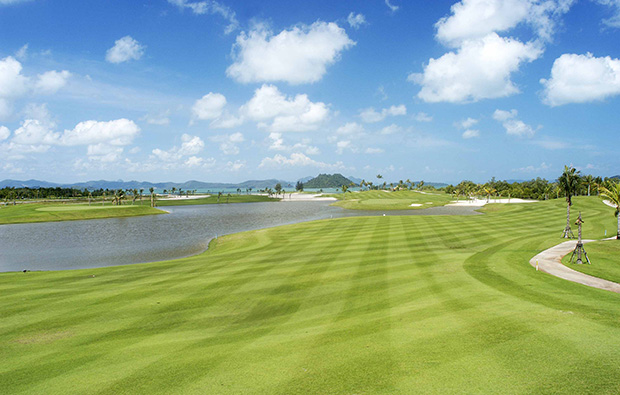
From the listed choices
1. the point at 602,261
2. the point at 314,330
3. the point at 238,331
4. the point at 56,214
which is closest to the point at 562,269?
the point at 602,261

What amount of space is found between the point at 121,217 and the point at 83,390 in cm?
11543

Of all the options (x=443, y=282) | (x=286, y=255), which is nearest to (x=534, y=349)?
(x=443, y=282)

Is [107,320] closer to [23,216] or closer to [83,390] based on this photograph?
[83,390]

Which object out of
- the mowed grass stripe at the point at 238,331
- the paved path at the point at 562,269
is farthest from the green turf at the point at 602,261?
the mowed grass stripe at the point at 238,331

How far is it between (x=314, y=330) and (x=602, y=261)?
2331 centimetres

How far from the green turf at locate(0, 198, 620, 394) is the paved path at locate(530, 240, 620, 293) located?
3.45ft

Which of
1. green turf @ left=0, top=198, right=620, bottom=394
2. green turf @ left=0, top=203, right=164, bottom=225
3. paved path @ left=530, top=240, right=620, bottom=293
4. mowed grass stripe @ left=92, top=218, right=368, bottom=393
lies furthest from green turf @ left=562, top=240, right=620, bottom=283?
green turf @ left=0, top=203, right=164, bottom=225

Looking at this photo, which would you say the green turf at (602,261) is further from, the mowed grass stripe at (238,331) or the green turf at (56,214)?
the green turf at (56,214)

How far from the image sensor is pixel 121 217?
10819 cm

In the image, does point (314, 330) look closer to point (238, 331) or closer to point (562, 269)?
point (238, 331)

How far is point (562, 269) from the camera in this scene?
21375mm

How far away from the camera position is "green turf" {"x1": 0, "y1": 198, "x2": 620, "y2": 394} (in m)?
8.23

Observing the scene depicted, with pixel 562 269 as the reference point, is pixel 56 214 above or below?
below

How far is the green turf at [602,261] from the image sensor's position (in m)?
19.8
